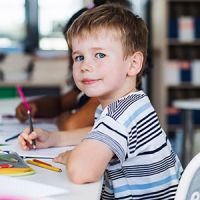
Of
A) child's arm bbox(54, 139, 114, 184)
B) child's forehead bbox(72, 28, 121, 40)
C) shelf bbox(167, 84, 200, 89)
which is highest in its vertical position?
child's forehead bbox(72, 28, 121, 40)

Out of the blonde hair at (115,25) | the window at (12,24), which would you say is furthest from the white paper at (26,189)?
the window at (12,24)

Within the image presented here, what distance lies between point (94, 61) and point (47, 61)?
14.0 ft

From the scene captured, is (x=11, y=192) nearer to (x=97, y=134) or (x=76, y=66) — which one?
(x=97, y=134)

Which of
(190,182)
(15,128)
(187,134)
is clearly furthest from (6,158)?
(187,134)

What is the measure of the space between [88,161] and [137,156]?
0.19 meters

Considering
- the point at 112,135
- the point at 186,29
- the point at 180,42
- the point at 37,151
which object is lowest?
the point at 180,42

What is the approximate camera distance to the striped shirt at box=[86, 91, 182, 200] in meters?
1.16

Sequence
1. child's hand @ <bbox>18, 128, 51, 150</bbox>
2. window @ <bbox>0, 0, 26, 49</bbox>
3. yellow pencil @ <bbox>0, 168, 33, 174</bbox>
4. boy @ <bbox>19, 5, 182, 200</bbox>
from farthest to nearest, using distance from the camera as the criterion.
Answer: window @ <bbox>0, 0, 26, 49</bbox> → child's hand @ <bbox>18, 128, 51, 150</bbox> → boy @ <bbox>19, 5, 182, 200</bbox> → yellow pencil @ <bbox>0, 168, 33, 174</bbox>

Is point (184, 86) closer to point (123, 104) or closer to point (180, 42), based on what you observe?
point (180, 42)

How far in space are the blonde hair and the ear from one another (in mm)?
13

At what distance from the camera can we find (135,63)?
1.30 m

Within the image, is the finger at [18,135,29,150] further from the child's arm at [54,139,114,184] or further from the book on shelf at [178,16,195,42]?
the book on shelf at [178,16,195,42]

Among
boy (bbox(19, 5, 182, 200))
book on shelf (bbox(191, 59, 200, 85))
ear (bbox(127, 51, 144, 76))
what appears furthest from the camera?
book on shelf (bbox(191, 59, 200, 85))

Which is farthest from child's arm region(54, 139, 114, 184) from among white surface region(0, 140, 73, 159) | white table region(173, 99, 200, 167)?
white table region(173, 99, 200, 167)
